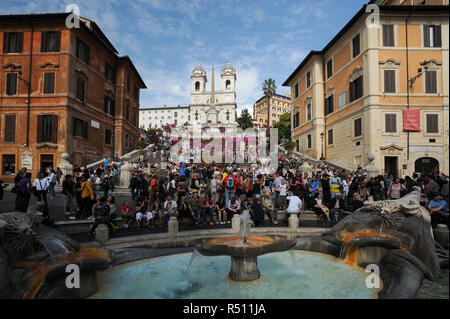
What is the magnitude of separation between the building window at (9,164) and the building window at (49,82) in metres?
6.98

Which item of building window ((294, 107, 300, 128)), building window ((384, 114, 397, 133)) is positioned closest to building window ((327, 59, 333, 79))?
building window ((294, 107, 300, 128))

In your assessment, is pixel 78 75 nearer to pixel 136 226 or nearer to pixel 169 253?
pixel 136 226

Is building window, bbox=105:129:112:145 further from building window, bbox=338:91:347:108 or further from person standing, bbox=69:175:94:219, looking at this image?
building window, bbox=338:91:347:108

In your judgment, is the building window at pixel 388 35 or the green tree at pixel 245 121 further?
the green tree at pixel 245 121

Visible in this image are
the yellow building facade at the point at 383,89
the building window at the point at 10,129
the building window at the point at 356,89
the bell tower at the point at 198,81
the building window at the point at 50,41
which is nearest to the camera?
the yellow building facade at the point at 383,89

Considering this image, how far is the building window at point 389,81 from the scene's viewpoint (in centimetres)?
2172

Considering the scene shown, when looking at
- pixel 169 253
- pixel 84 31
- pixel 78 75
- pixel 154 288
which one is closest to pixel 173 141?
pixel 78 75

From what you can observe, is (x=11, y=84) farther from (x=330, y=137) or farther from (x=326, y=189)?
(x=330, y=137)

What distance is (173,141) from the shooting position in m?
33.6

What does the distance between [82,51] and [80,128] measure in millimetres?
8351

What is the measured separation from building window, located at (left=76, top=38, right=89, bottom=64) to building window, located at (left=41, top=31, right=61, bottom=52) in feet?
6.03

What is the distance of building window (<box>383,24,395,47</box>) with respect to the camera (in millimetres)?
21000

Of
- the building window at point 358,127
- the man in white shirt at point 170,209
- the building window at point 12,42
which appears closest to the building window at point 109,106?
the building window at point 12,42

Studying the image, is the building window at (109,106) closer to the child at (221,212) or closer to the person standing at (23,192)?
the person standing at (23,192)
